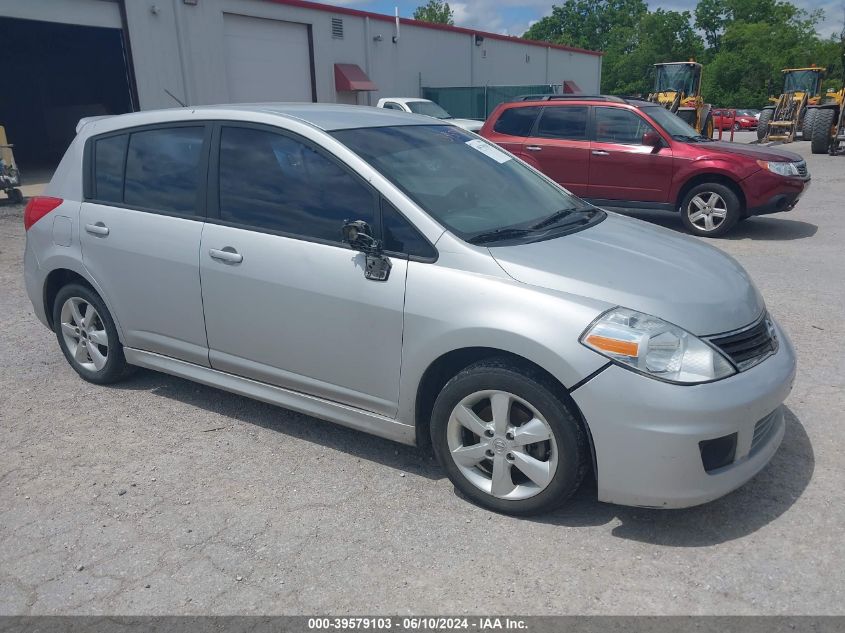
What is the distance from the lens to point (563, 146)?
32.7 ft

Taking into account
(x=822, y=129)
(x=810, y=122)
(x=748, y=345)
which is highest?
(x=748, y=345)

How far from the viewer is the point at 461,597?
2615 mm

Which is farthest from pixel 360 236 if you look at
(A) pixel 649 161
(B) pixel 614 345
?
(A) pixel 649 161

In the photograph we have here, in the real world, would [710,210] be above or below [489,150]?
below

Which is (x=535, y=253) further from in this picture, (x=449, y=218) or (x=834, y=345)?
(x=834, y=345)

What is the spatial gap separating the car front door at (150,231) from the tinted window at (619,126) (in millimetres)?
7110

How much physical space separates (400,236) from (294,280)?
61 centimetres

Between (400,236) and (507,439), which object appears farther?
(400,236)

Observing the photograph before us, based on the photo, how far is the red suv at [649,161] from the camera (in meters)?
8.87

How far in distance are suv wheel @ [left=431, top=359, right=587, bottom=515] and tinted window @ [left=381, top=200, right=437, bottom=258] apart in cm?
59

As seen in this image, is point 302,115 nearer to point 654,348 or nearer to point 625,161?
point 654,348

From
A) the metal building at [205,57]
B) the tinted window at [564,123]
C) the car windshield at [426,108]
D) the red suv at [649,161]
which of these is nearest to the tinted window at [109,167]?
the red suv at [649,161]

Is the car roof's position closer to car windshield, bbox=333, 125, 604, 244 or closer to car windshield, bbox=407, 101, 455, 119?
car windshield, bbox=333, 125, 604, 244

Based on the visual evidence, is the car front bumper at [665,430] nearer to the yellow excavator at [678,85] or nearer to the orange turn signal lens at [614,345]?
the orange turn signal lens at [614,345]
